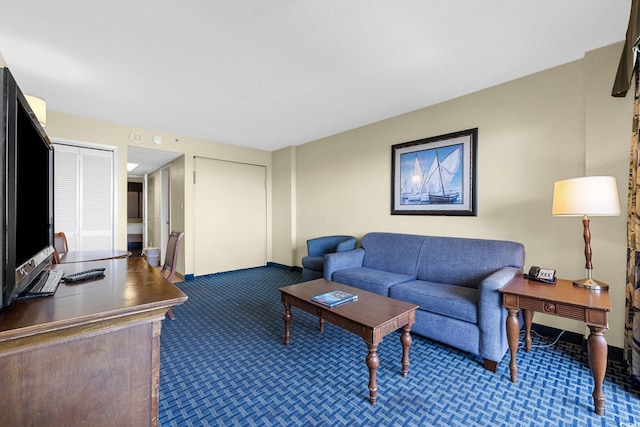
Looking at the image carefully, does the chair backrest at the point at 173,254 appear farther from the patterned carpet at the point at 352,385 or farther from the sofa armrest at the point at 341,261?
the sofa armrest at the point at 341,261

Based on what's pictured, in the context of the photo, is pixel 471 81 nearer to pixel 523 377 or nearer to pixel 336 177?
pixel 336 177

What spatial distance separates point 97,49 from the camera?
7.11ft

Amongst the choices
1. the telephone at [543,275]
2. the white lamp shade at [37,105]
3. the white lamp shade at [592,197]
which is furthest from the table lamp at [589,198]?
the white lamp shade at [37,105]

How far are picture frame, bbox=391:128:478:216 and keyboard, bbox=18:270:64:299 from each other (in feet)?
10.6

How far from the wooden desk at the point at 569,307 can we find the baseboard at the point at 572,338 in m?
0.67

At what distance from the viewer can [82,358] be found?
2.79 feet

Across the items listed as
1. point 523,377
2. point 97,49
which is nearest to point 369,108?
point 97,49

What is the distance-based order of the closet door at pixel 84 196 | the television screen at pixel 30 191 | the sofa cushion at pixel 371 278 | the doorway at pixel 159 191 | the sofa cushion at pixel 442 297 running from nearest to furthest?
the television screen at pixel 30 191 < the sofa cushion at pixel 442 297 < the sofa cushion at pixel 371 278 < the closet door at pixel 84 196 < the doorway at pixel 159 191

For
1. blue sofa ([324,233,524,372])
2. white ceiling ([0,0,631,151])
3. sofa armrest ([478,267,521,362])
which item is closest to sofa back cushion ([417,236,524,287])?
blue sofa ([324,233,524,372])

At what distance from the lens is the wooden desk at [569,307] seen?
5.21 feet

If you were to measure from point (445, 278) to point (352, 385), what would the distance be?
149 centimetres

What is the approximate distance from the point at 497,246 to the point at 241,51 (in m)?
2.82

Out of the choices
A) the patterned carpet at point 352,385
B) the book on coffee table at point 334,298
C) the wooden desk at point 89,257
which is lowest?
the patterned carpet at point 352,385

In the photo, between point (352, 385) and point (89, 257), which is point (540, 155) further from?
point (89, 257)
